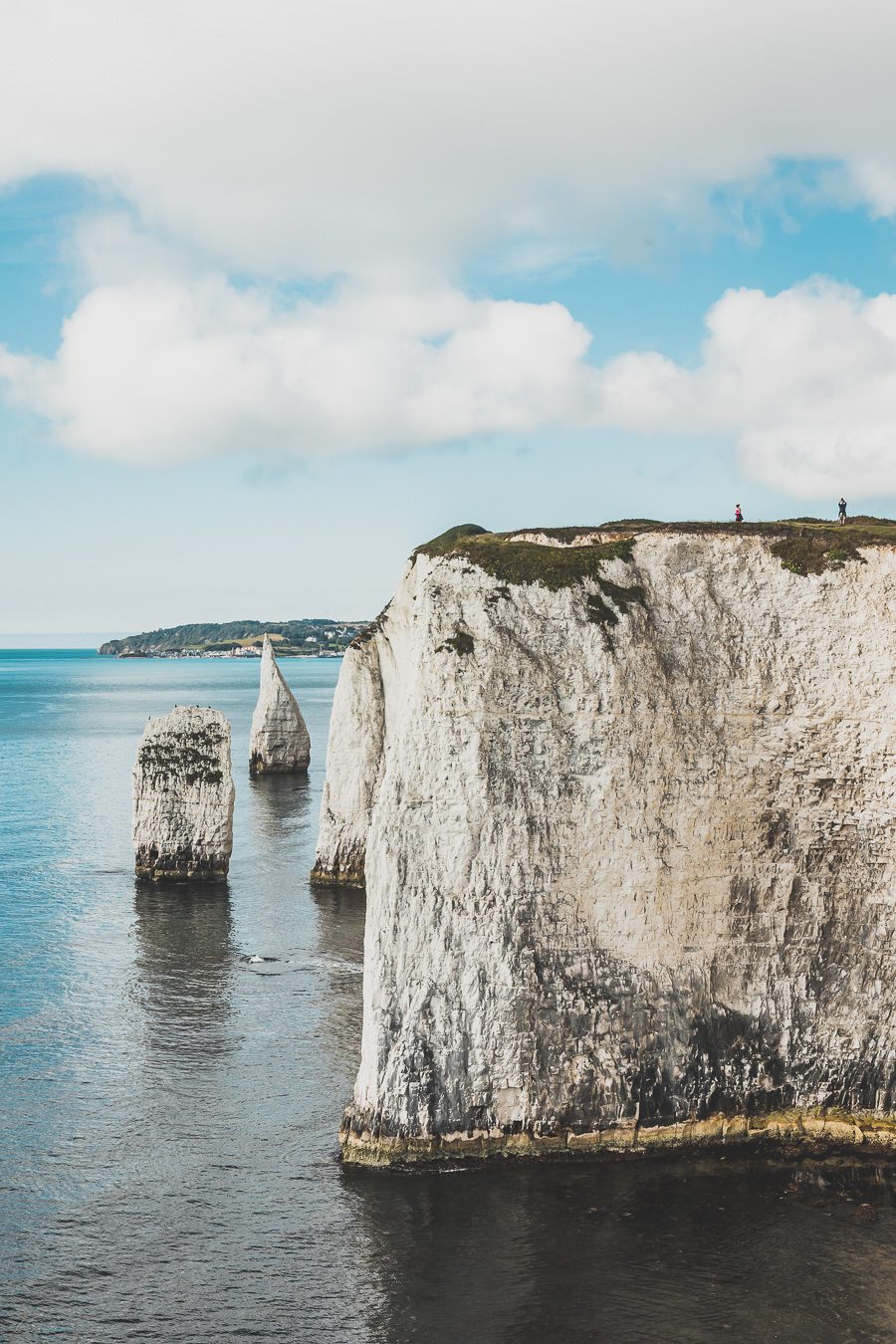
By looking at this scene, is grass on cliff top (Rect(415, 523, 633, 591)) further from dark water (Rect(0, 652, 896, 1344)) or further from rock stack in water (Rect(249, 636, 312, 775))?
rock stack in water (Rect(249, 636, 312, 775))

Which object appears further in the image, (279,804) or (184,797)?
(279,804)

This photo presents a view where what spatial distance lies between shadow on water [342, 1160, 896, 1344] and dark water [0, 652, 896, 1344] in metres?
0.05

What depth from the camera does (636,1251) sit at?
71.6 feet

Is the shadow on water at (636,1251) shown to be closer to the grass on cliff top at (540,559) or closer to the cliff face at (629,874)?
the cliff face at (629,874)

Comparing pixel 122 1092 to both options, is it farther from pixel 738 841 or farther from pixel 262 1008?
pixel 738 841

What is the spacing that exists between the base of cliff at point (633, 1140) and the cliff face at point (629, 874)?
0.06 meters

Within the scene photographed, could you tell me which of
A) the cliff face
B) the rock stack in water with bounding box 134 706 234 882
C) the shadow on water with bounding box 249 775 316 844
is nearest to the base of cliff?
the cliff face

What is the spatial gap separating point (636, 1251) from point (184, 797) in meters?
33.0

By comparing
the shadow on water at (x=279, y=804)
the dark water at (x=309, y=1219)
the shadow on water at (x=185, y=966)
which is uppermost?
the shadow on water at (x=279, y=804)

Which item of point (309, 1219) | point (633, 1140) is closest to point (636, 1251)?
point (633, 1140)

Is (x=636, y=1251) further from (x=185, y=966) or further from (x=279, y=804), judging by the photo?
(x=279, y=804)

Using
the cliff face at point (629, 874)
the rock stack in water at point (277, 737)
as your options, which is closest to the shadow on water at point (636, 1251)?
the cliff face at point (629, 874)

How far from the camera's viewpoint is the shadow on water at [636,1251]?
19.7 meters

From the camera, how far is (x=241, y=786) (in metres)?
85.8
